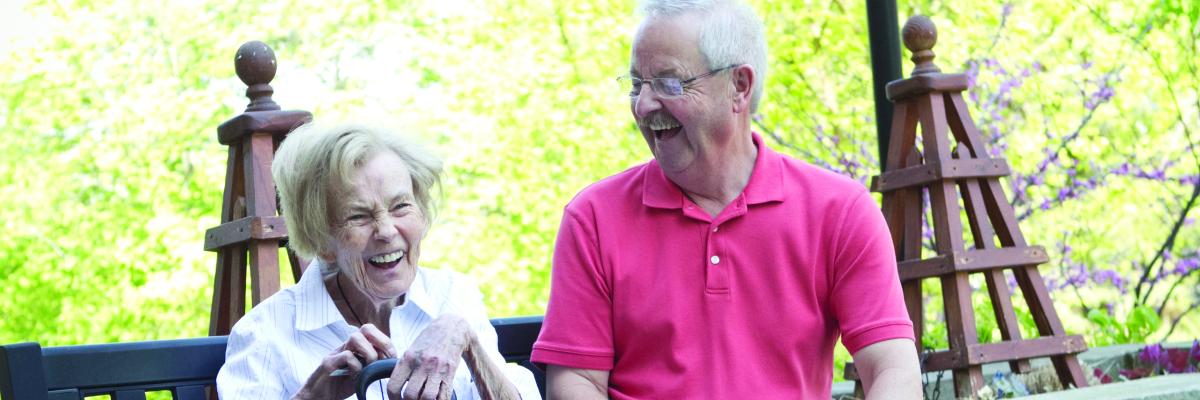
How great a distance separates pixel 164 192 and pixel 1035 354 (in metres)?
7.56

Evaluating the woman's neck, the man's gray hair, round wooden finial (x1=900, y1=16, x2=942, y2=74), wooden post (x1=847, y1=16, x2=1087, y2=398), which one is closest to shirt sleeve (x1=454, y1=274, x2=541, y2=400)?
the woman's neck

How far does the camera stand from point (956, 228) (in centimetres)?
408

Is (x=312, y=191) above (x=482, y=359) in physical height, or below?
above

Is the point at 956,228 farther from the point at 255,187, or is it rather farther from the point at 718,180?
the point at 255,187

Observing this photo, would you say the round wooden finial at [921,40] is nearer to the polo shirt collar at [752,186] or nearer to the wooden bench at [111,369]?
the polo shirt collar at [752,186]

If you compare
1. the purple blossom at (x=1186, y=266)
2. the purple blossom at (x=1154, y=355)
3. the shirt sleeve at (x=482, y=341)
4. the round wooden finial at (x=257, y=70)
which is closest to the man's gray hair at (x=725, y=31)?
the shirt sleeve at (x=482, y=341)

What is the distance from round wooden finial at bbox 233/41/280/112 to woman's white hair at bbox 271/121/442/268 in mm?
823

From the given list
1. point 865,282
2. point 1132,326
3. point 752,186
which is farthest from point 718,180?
point 1132,326

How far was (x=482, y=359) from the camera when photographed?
7.00ft

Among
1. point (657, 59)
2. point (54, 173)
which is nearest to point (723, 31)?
point (657, 59)

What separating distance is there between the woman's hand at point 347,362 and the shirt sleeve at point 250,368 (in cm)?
9

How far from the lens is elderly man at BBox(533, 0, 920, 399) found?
7.32 ft

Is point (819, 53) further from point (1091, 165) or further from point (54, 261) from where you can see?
point (54, 261)

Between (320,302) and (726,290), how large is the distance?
65 centimetres
